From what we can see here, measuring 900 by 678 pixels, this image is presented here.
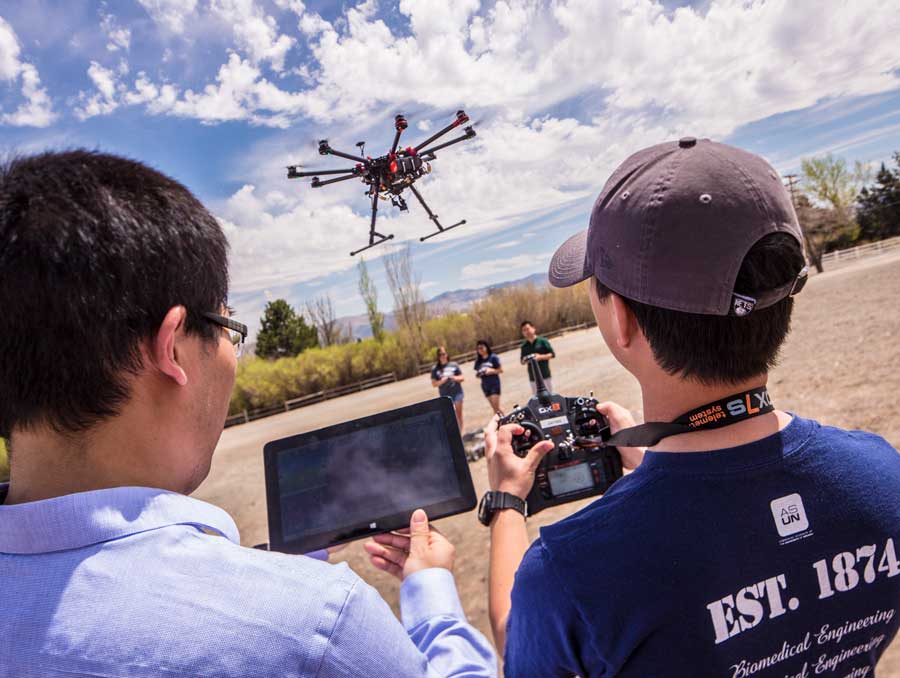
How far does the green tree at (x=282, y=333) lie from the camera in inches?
1928

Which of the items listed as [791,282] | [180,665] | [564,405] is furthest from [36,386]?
[564,405]

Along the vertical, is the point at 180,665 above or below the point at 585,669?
above

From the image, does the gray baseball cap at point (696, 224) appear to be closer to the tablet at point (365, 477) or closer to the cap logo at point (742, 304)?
the cap logo at point (742, 304)

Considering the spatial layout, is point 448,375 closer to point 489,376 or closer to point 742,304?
point 489,376

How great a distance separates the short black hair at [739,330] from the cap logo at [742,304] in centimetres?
2

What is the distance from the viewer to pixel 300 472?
6.63 feet

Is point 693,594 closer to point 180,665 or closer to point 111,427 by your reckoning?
point 180,665

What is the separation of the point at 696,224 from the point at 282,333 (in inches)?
2021

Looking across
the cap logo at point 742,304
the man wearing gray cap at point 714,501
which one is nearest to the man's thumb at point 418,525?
the man wearing gray cap at point 714,501

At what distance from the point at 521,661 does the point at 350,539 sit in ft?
2.83

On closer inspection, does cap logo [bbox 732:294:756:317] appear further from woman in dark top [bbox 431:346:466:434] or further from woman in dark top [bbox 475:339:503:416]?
woman in dark top [bbox 475:339:503:416]

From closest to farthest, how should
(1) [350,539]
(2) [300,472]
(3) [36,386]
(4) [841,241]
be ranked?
1. (3) [36,386]
2. (1) [350,539]
3. (2) [300,472]
4. (4) [841,241]

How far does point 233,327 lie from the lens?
1.25m

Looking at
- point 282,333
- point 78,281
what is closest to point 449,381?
point 78,281
